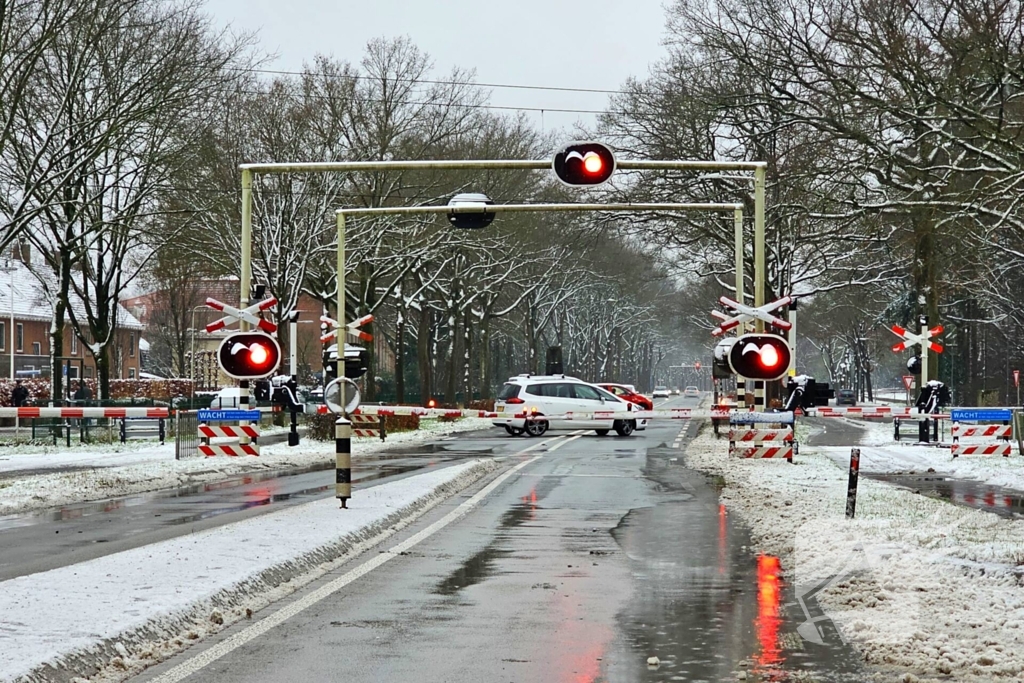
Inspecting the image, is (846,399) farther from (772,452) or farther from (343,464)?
(343,464)

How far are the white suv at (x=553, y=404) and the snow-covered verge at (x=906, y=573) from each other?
24.3 m

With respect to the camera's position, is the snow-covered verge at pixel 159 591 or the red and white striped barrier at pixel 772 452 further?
the red and white striped barrier at pixel 772 452

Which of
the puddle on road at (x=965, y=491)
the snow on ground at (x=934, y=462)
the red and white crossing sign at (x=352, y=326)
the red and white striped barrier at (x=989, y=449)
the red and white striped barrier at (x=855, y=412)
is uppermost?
the red and white crossing sign at (x=352, y=326)

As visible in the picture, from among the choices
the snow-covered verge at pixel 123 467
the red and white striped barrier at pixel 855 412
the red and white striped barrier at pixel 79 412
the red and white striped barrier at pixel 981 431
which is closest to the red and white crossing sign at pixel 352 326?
the snow-covered verge at pixel 123 467

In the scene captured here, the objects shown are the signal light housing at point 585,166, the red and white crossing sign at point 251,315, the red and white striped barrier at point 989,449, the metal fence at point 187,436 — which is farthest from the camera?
the metal fence at point 187,436

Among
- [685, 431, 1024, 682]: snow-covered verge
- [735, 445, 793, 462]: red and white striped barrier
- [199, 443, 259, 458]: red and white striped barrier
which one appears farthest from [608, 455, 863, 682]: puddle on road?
[199, 443, 259, 458]: red and white striped barrier

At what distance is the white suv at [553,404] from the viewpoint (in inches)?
1769

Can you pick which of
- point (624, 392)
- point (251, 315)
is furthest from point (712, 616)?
point (624, 392)

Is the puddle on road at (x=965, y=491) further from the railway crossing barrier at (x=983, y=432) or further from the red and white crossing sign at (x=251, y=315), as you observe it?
the red and white crossing sign at (x=251, y=315)

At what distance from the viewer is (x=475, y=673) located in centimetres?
779

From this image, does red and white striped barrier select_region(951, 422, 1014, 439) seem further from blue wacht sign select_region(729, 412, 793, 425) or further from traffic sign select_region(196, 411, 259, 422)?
traffic sign select_region(196, 411, 259, 422)

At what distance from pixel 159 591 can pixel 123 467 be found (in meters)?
17.3

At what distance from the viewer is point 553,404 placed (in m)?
45.6

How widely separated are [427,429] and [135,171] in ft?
46.4
